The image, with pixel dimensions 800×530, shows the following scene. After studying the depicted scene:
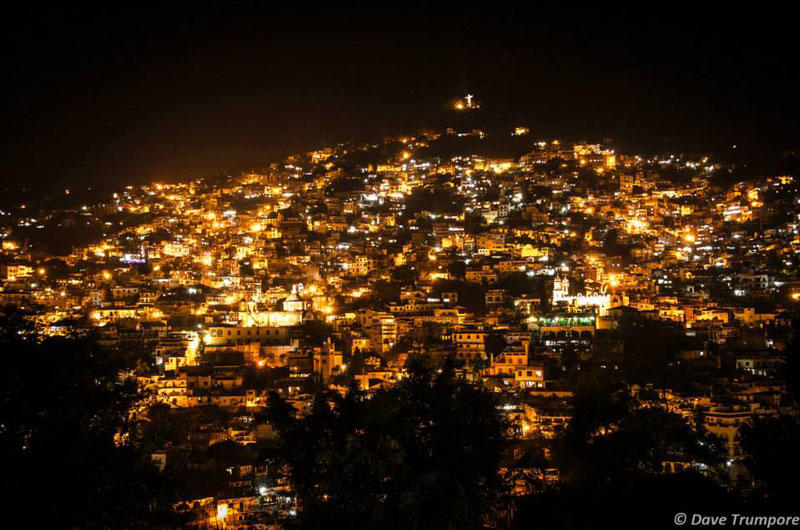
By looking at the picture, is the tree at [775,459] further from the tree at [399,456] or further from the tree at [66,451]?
the tree at [66,451]

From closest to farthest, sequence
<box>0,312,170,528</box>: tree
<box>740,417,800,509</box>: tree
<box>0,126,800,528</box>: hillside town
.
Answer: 1. <box>0,312,170,528</box>: tree
2. <box>740,417,800,509</box>: tree
3. <box>0,126,800,528</box>: hillside town

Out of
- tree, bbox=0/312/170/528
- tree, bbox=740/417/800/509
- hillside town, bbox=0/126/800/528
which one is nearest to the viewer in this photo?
tree, bbox=0/312/170/528

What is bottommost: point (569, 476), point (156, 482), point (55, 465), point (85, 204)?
point (569, 476)

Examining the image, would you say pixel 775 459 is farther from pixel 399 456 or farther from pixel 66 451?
pixel 66 451

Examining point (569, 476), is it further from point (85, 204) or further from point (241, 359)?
point (85, 204)

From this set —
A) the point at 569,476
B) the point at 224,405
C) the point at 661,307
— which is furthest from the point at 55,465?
the point at 661,307

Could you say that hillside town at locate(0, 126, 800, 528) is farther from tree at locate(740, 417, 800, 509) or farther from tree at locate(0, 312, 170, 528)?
tree at locate(740, 417, 800, 509)

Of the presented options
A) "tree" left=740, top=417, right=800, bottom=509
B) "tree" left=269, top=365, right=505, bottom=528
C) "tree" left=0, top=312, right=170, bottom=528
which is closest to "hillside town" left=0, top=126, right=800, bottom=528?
A: "tree" left=0, top=312, right=170, bottom=528
